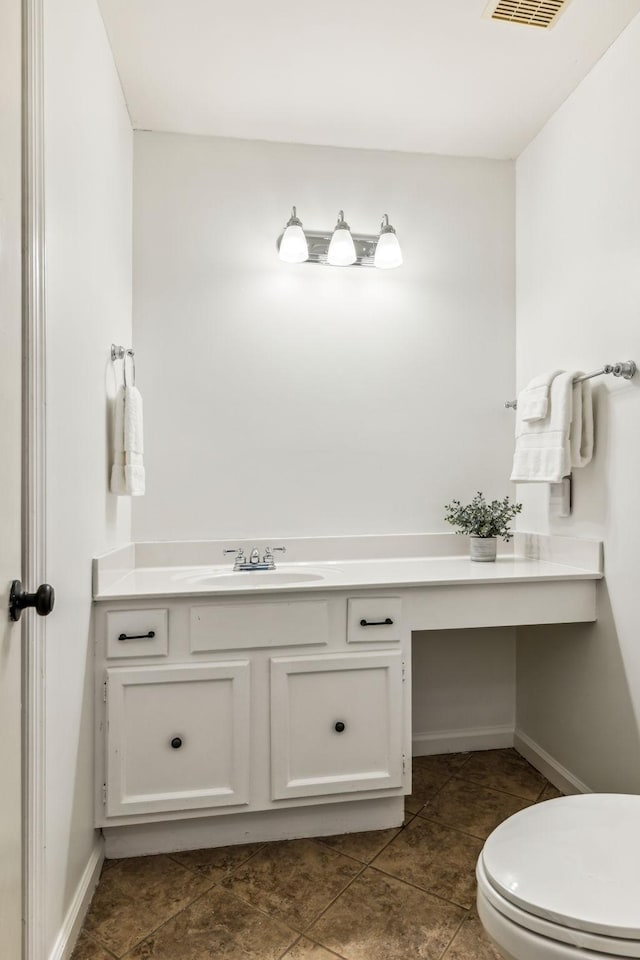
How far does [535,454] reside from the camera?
2109 millimetres

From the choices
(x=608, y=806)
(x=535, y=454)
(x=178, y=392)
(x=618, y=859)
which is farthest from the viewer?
(x=178, y=392)

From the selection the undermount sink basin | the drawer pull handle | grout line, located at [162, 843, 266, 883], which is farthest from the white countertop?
grout line, located at [162, 843, 266, 883]

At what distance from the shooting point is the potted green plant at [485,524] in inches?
89.7

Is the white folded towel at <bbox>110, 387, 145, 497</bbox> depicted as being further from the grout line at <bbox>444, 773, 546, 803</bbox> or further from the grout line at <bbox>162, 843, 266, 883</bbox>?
the grout line at <bbox>444, 773, 546, 803</bbox>

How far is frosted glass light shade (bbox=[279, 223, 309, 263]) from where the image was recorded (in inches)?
88.8

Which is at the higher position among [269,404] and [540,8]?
[540,8]

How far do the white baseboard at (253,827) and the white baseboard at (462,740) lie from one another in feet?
1.76

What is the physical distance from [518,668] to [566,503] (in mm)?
787

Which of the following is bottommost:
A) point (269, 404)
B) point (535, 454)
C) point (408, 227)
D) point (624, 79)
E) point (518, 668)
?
point (518, 668)

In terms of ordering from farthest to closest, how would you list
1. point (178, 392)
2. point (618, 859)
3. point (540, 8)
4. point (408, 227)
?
point (408, 227)
point (178, 392)
point (540, 8)
point (618, 859)

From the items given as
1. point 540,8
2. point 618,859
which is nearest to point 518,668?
point 618,859

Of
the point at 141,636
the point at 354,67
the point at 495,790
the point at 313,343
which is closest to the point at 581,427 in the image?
the point at 313,343

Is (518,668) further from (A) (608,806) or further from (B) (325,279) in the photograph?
(B) (325,279)

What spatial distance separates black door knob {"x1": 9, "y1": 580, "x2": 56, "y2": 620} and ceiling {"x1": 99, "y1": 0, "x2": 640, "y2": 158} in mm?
1704
